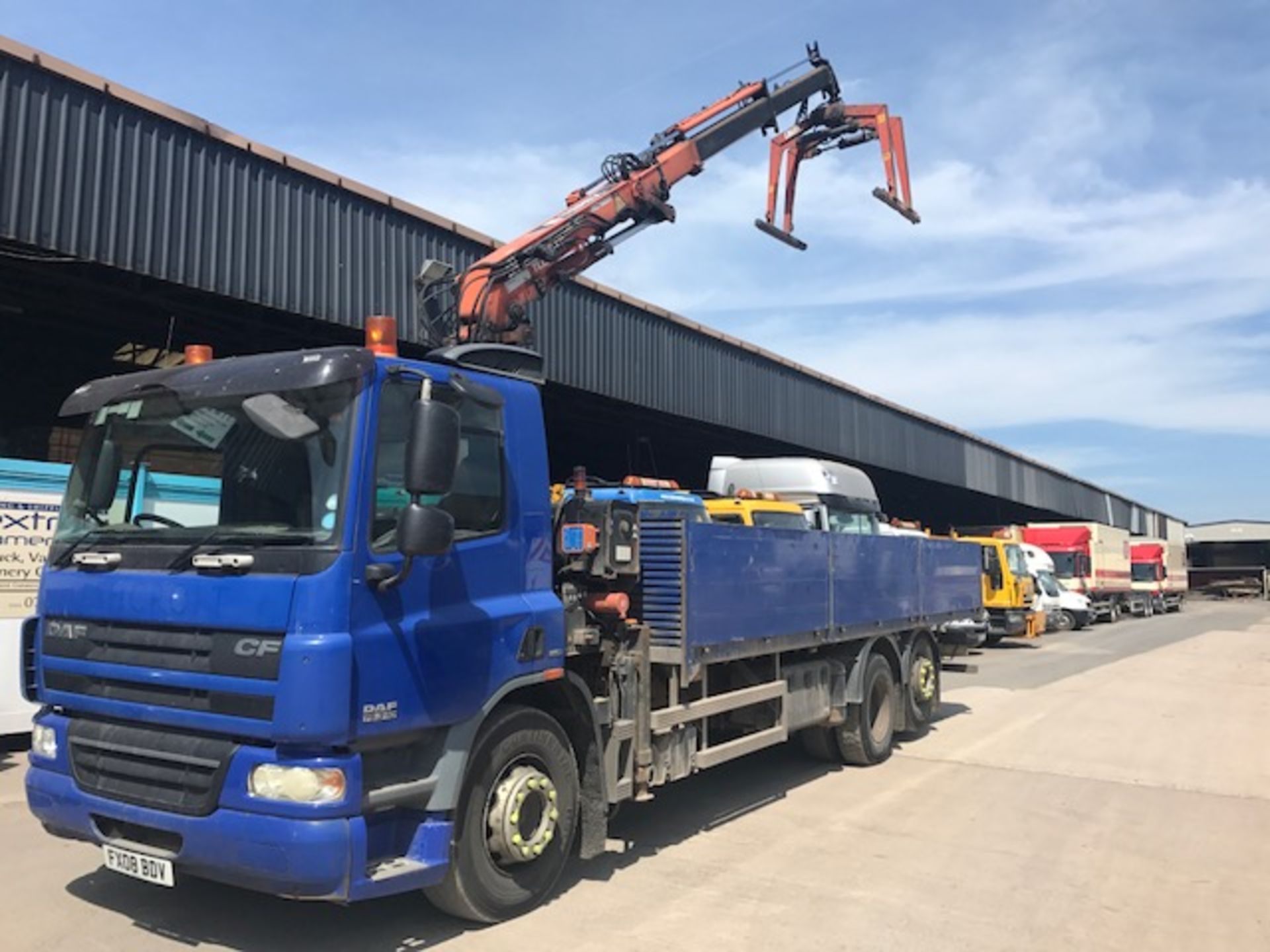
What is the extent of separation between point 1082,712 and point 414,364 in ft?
34.8

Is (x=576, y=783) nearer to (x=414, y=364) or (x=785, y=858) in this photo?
(x=785, y=858)

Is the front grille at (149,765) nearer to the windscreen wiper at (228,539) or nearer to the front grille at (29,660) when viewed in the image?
the front grille at (29,660)

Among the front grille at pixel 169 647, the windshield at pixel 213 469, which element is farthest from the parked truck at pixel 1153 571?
the front grille at pixel 169 647

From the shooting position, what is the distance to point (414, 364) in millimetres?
4570

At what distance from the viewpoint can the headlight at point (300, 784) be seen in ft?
12.7

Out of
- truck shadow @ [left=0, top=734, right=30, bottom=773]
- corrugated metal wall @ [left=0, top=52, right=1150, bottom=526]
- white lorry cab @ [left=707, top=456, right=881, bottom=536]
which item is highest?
corrugated metal wall @ [left=0, top=52, right=1150, bottom=526]

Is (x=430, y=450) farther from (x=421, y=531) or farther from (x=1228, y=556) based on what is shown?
(x=1228, y=556)

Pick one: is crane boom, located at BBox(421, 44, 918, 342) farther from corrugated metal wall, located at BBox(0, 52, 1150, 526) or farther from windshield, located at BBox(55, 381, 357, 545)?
windshield, located at BBox(55, 381, 357, 545)

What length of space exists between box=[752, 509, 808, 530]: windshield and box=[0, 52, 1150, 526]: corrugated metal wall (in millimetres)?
5407

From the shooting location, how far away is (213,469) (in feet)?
14.8

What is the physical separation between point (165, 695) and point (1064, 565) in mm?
32285

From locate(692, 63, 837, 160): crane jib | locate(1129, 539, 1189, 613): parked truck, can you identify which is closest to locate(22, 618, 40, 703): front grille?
locate(692, 63, 837, 160): crane jib

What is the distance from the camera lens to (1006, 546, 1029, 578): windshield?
2267cm

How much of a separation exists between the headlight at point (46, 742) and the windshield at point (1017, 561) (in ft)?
69.1
